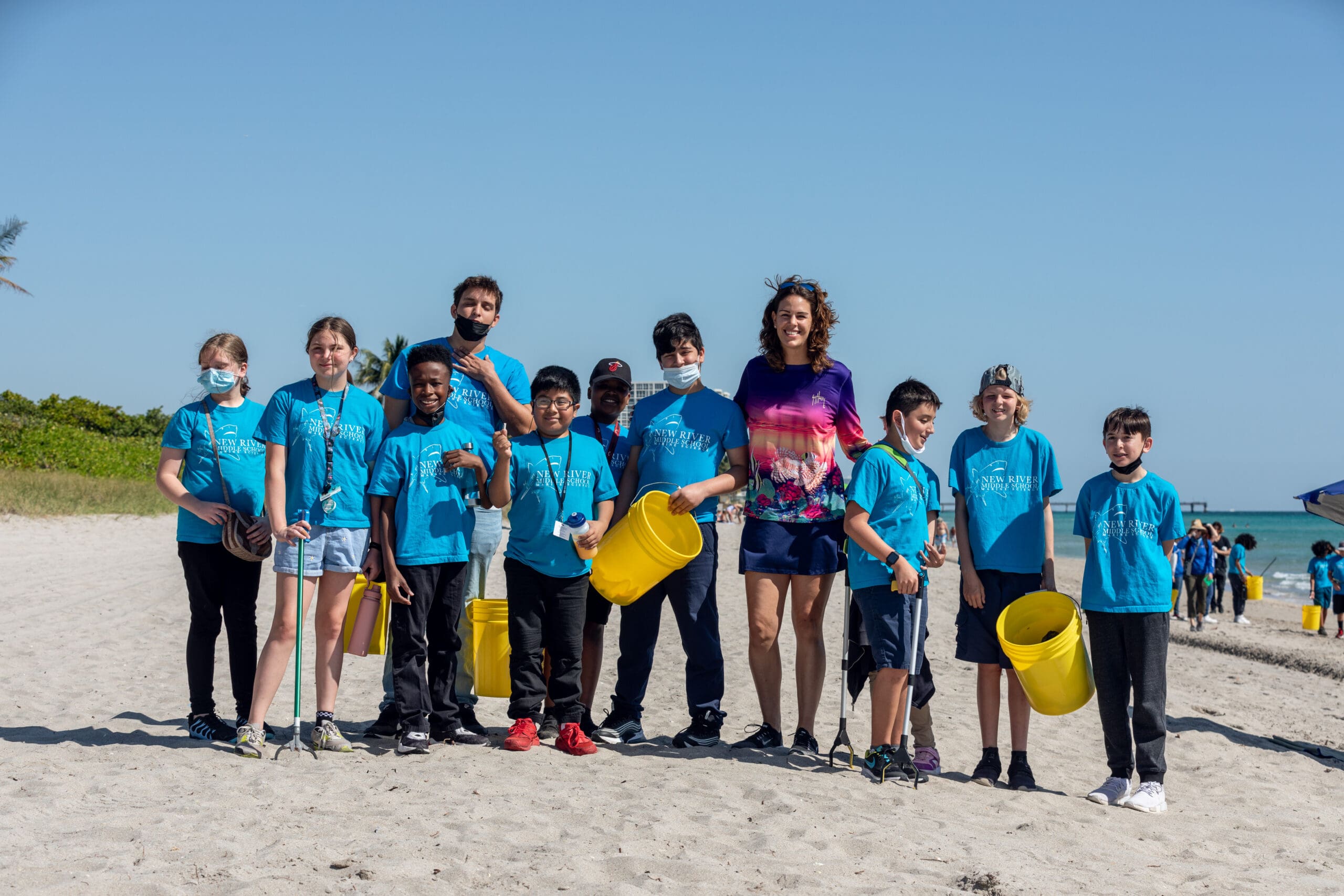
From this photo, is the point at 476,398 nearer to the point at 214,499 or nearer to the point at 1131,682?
the point at 214,499

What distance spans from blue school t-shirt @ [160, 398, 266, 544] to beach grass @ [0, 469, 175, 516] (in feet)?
60.8

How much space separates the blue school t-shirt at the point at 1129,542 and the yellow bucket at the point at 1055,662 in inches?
6.1

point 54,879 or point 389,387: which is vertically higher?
point 389,387

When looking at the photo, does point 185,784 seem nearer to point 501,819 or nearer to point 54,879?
point 54,879

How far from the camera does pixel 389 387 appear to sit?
507cm

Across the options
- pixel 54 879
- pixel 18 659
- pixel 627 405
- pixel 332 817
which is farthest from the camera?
pixel 18 659

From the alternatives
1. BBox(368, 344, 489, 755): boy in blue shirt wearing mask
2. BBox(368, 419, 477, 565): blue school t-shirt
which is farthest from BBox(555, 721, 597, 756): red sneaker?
BBox(368, 419, 477, 565): blue school t-shirt

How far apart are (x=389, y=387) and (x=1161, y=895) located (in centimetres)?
390

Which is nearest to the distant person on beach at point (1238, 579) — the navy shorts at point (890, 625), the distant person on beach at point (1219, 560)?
the distant person on beach at point (1219, 560)

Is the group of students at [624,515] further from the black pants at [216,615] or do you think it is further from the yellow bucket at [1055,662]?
the yellow bucket at [1055,662]

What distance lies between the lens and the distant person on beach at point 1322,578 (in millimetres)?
17094

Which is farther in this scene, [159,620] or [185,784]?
[159,620]

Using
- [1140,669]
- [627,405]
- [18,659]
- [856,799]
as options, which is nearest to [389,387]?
[627,405]

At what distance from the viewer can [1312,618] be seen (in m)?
17.2
